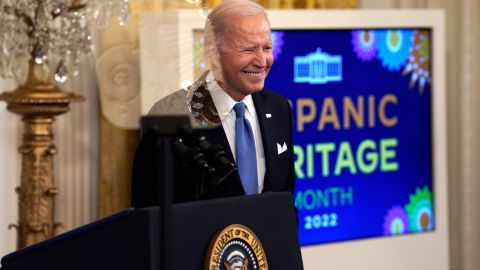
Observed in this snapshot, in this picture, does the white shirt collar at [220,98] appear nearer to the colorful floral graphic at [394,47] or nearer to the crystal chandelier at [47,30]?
the crystal chandelier at [47,30]

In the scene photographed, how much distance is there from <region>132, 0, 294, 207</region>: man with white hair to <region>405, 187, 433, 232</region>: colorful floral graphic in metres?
2.04

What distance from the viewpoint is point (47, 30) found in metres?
3.12

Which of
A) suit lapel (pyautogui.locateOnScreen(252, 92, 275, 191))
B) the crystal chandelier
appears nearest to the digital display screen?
the crystal chandelier

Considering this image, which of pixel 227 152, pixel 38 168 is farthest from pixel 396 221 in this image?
pixel 227 152

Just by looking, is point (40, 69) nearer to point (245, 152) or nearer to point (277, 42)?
point (277, 42)

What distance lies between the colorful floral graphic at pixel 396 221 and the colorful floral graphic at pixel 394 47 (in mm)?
632

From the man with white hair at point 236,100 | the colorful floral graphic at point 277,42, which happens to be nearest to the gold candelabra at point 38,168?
the colorful floral graphic at point 277,42

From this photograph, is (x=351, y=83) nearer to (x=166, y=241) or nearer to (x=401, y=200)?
(x=401, y=200)

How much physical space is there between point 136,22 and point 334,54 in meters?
0.85

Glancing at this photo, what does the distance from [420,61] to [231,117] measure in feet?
7.06

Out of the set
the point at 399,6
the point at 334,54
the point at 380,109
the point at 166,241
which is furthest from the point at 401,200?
the point at 166,241

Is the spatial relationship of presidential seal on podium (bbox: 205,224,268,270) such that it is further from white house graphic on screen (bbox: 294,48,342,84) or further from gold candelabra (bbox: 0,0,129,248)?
white house graphic on screen (bbox: 294,48,342,84)

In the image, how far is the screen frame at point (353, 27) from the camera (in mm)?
3529

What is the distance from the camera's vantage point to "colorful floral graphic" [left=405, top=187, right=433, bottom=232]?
4043 millimetres
